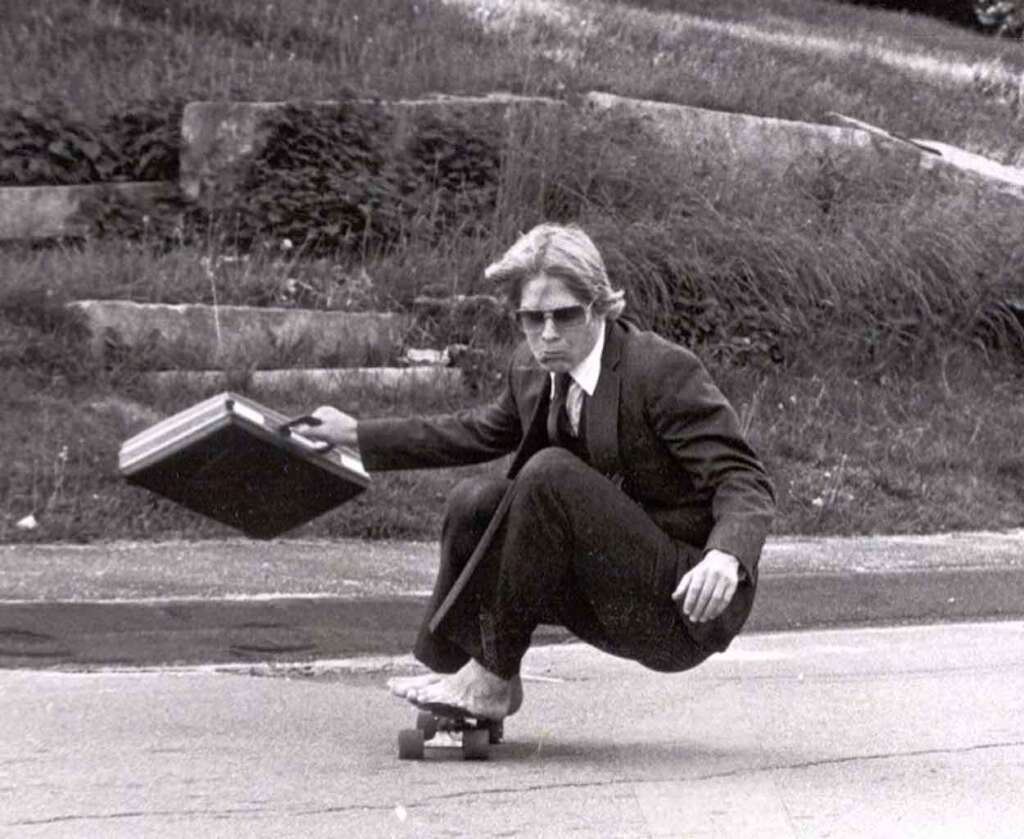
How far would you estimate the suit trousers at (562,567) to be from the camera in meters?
5.73

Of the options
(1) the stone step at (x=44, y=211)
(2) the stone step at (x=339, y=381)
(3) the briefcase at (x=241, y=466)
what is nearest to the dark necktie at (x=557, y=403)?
(3) the briefcase at (x=241, y=466)

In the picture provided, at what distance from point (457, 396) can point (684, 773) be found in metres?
5.22

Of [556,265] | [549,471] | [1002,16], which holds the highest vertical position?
[556,265]

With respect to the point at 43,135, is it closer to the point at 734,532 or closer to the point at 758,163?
the point at 758,163

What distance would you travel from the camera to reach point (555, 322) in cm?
580

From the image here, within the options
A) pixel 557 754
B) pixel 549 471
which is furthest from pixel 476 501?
pixel 557 754

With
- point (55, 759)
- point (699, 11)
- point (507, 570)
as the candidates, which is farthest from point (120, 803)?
point (699, 11)

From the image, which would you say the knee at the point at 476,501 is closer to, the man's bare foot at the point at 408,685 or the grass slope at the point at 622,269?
the man's bare foot at the point at 408,685

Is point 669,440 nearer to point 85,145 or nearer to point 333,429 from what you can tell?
point 333,429

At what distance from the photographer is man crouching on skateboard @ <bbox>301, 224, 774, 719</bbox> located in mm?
5734

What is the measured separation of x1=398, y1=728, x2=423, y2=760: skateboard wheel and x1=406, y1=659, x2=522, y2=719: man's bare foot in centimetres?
10

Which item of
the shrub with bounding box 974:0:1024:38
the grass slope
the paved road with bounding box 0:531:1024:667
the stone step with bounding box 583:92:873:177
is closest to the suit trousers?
the paved road with bounding box 0:531:1024:667

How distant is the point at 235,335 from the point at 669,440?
5.52 meters

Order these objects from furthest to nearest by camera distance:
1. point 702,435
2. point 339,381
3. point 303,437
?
point 339,381
point 303,437
point 702,435
